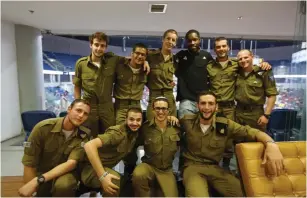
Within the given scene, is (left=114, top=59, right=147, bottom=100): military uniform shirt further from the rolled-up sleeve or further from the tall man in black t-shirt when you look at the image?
the rolled-up sleeve

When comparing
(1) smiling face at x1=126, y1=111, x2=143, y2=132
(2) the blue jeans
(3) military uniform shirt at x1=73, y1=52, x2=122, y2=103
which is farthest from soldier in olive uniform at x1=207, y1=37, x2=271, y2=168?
(3) military uniform shirt at x1=73, y1=52, x2=122, y2=103

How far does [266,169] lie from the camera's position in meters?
1.88

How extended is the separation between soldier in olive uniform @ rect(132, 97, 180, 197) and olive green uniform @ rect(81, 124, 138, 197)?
0.48 ft

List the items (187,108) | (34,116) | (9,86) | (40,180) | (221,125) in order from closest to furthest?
(40,180)
(221,125)
(187,108)
(34,116)
(9,86)

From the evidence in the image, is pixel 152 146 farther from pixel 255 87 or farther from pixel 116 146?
pixel 255 87

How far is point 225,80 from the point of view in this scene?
2.56 metres

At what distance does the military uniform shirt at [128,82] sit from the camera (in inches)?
100

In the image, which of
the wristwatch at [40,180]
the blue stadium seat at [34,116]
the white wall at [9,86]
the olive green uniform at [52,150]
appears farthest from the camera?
the white wall at [9,86]

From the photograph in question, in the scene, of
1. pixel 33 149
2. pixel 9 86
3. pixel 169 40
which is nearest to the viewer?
pixel 33 149

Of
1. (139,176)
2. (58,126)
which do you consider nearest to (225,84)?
(139,176)

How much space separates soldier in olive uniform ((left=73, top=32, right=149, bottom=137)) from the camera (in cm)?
250

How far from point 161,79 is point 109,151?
0.93 meters

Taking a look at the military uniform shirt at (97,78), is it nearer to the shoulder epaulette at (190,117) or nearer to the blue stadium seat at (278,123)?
the shoulder epaulette at (190,117)

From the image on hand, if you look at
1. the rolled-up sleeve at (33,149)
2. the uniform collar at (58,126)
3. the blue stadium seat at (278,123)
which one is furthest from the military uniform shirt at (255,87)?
the rolled-up sleeve at (33,149)
